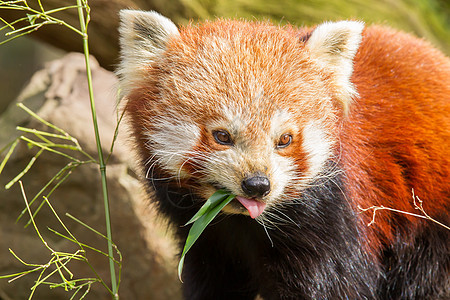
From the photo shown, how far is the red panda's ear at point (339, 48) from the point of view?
3449 mm

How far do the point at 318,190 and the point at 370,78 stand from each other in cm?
102

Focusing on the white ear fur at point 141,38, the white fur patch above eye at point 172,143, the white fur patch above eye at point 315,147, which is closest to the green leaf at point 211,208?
the white fur patch above eye at point 172,143

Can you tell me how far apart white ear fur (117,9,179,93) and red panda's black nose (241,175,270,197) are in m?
1.01

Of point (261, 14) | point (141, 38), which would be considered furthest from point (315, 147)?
point (261, 14)

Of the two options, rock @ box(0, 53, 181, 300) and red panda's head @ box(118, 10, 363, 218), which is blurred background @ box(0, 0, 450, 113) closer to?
rock @ box(0, 53, 181, 300)

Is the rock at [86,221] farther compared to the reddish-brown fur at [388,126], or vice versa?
the rock at [86,221]

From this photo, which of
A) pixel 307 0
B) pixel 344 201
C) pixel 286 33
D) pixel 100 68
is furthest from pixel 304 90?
pixel 100 68

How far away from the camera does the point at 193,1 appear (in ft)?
17.9

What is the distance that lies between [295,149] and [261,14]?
2804 mm

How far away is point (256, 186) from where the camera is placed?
2.92m

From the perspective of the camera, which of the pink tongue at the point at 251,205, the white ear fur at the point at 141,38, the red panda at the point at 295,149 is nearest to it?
the pink tongue at the point at 251,205

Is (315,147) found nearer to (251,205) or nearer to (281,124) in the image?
(281,124)

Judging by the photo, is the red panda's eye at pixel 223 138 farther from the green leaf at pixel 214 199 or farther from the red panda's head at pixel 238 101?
the green leaf at pixel 214 199

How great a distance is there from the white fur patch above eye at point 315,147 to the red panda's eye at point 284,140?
0.12 meters
